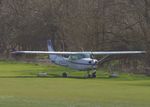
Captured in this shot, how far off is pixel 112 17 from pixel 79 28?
4.21m

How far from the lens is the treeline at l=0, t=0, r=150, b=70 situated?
171 feet

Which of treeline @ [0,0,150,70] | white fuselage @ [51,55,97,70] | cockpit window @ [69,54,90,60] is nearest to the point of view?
white fuselage @ [51,55,97,70]

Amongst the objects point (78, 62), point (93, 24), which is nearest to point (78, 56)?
point (78, 62)

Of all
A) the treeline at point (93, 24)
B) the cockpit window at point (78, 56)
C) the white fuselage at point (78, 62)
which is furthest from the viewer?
the treeline at point (93, 24)

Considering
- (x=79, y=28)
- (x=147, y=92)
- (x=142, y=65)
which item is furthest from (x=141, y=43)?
(x=147, y=92)

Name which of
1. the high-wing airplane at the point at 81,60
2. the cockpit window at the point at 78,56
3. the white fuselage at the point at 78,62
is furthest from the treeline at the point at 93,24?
the cockpit window at the point at 78,56

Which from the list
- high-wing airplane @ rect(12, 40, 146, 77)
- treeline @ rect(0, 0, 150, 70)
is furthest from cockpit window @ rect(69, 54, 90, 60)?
treeline @ rect(0, 0, 150, 70)

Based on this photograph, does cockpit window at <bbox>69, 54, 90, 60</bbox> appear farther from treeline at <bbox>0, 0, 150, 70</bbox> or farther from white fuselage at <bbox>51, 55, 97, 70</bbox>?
treeline at <bbox>0, 0, 150, 70</bbox>

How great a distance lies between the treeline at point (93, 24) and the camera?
52.2 meters

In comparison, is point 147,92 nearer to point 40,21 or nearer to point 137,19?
point 137,19

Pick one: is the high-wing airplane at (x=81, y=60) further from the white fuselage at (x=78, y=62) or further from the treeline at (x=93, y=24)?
the treeline at (x=93, y=24)

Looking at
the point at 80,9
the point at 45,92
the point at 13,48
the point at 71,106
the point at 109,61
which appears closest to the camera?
the point at 71,106

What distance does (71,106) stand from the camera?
17578mm

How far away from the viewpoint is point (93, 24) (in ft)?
182
